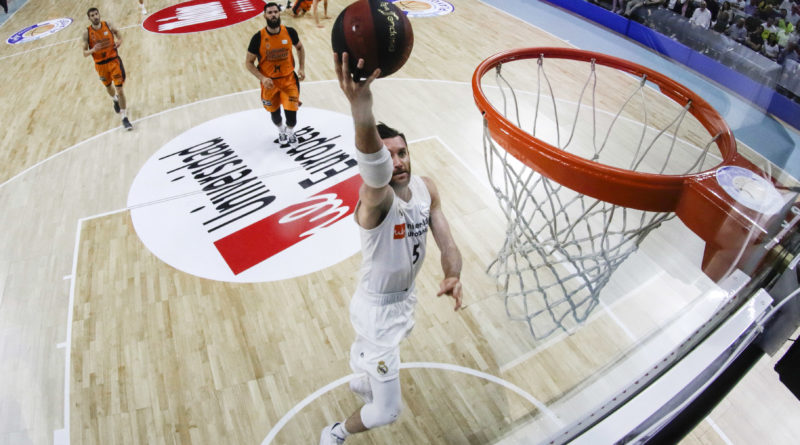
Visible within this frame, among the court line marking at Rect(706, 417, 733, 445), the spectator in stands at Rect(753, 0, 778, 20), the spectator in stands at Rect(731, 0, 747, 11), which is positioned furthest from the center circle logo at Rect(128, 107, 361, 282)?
the spectator in stands at Rect(731, 0, 747, 11)

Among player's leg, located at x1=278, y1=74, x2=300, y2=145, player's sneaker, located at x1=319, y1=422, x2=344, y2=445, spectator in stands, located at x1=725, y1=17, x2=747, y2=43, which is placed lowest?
player's sneaker, located at x1=319, y1=422, x2=344, y2=445

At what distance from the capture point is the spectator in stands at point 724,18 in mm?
4196

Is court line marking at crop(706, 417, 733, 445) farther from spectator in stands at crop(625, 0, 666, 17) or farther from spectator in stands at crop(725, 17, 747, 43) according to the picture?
spectator in stands at crop(625, 0, 666, 17)

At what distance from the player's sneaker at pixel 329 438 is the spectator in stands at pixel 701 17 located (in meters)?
5.12

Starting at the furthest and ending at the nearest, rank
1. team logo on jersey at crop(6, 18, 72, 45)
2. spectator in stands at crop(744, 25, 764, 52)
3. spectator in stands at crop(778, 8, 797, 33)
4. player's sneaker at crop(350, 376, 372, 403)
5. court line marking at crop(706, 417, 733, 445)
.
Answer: team logo on jersey at crop(6, 18, 72, 45), spectator in stands at crop(778, 8, 797, 33), spectator in stands at crop(744, 25, 764, 52), court line marking at crop(706, 417, 733, 445), player's sneaker at crop(350, 376, 372, 403)

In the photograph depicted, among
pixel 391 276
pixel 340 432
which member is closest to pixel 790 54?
pixel 391 276

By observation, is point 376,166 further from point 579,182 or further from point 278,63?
point 278,63

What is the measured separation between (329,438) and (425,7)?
30.2 ft

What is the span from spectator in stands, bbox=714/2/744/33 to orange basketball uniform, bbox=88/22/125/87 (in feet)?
21.1

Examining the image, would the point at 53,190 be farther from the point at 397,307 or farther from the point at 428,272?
the point at 397,307

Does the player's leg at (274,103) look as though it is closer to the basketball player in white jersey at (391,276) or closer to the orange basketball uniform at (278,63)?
the orange basketball uniform at (278,63)

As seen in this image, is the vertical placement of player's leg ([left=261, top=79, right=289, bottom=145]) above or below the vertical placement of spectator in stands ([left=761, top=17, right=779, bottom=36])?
below

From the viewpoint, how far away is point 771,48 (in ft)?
10.7

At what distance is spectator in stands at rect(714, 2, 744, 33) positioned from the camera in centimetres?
420
